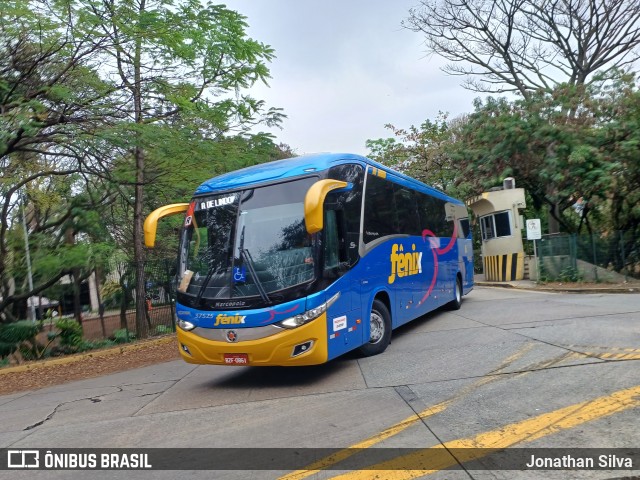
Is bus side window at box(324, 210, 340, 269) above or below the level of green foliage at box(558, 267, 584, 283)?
above

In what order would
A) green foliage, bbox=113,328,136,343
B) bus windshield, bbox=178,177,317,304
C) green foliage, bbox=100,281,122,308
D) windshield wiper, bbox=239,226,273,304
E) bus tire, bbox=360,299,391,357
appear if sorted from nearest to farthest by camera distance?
windshield wiper, bbox=239,226,273,304, bus windshield, bbox=178,177,317,304, bus tire, bbox=360,299,391,357, green foliage, bbox=113,328,136,343, green foliage, bbox=100,281,122,308

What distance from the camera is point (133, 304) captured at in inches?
557

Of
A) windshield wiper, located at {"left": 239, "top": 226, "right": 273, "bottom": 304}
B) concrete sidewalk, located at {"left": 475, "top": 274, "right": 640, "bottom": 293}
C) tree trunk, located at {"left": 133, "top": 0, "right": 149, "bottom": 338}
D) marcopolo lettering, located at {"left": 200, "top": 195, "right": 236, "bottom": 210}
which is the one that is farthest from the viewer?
concrete sidewalk, located at {"left": 475, "top": 274, "right": 640, "bottom": 293}

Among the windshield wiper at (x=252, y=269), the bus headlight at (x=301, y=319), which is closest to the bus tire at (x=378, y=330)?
the bus headlight at (x=301, y=319)

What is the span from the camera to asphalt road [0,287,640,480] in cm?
439

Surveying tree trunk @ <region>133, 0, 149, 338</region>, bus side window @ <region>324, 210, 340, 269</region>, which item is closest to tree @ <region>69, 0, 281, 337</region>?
tree trunk @ <region>133, 0, 149, 338</region>

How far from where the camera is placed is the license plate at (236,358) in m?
6.66

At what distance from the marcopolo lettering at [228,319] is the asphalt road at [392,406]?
103 cm

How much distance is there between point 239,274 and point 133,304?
28.0ft

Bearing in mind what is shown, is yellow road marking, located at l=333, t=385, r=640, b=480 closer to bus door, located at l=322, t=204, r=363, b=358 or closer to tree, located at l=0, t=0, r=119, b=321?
bus door, located at l=322, t=204, r=363, b=358

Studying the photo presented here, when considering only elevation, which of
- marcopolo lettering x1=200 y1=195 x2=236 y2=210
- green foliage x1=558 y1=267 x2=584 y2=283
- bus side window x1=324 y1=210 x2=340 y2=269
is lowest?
green foliage x1=558 y1=267 x2=584 y2=283

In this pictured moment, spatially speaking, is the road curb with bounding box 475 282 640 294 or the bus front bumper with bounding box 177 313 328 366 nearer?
the bus front bumper with bounding box 177 313 328 366

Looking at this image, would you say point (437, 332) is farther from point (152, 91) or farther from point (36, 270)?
point (36, 270)

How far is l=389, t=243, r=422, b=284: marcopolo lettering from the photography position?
9132 millimetres
